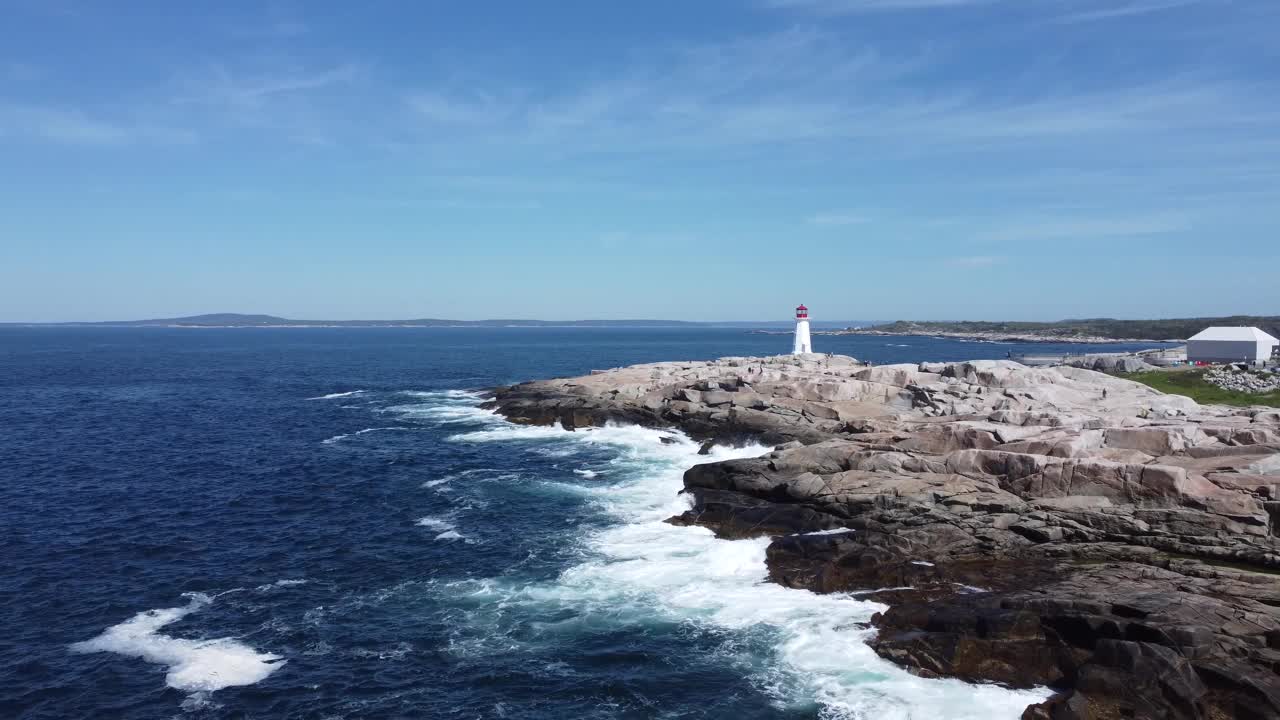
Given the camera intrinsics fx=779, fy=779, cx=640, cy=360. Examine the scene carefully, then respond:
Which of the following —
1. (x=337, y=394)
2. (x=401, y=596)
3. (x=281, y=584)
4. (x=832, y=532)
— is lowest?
(x=401, y=596)

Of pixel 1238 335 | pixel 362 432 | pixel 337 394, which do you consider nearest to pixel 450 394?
pixel 337 394

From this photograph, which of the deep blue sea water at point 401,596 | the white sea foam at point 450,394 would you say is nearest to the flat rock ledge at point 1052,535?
the deep blue sea water at point 401,596

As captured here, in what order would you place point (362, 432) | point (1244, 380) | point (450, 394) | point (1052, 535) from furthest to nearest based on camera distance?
point (450, 394) < point (362, 432) < point (1244, 380) < point (1052, 535)

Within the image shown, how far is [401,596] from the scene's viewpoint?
29234 millimetres

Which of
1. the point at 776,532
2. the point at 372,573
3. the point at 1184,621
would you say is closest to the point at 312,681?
the point at 372,573

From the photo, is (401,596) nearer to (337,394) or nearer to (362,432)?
(362,432)

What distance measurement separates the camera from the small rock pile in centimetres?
6122

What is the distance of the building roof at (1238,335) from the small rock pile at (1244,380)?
66.2ft

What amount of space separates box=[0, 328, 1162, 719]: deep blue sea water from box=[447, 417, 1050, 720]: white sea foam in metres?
0.10

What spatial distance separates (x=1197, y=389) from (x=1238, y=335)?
102 ft

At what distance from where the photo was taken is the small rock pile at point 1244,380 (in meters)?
61.2

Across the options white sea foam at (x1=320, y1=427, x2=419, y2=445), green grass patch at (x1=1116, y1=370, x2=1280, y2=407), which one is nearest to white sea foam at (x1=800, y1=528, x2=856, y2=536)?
green grass patch at (x1=1116, y1=370, x2=1280, y2=407)

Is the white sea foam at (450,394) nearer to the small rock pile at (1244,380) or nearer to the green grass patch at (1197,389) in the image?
the green grass patch at (1197,389)

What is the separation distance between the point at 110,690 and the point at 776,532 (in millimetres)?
24373
